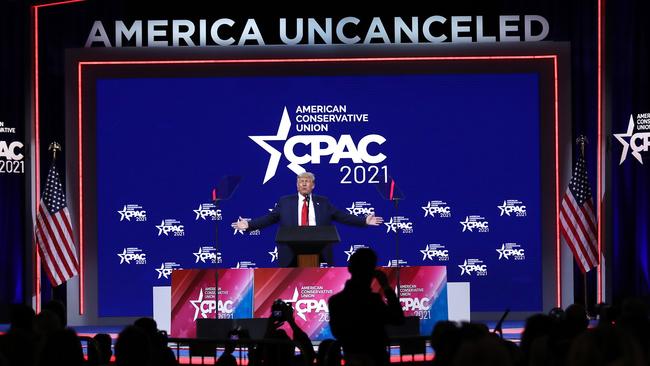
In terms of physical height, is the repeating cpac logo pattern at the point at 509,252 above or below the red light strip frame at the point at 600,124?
below

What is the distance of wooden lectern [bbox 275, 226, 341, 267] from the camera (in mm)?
13117

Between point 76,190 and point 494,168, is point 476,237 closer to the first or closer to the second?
point 494,168

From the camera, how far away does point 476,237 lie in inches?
649

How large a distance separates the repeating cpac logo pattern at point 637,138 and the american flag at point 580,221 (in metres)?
1.17

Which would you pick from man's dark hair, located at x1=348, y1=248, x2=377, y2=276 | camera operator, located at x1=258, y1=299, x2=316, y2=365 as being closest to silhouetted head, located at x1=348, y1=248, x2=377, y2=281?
man's dark hair, located at x1=348, y1=248, x2=377, y2=276

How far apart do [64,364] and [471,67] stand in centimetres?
1110

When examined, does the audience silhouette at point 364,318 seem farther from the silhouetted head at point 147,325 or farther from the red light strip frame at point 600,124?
the red light strip frame at point 600,124

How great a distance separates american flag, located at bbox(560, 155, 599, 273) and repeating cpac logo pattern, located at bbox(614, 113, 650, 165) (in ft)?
3.84

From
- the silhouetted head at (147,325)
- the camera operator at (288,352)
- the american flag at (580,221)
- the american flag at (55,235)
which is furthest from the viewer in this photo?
the american flag at (580,221)

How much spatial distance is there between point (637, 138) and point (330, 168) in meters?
4.26

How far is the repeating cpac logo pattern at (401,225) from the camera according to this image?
16469mm

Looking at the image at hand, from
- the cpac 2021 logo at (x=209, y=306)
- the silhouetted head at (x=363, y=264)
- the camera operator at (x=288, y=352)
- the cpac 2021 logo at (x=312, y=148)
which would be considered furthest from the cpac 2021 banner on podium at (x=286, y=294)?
the silhouetted head at (x=363, y=264)

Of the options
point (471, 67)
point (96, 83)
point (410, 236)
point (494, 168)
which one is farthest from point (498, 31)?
point (96, 83)

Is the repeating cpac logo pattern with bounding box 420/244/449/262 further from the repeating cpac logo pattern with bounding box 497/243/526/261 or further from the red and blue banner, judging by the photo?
the red and blue banner
